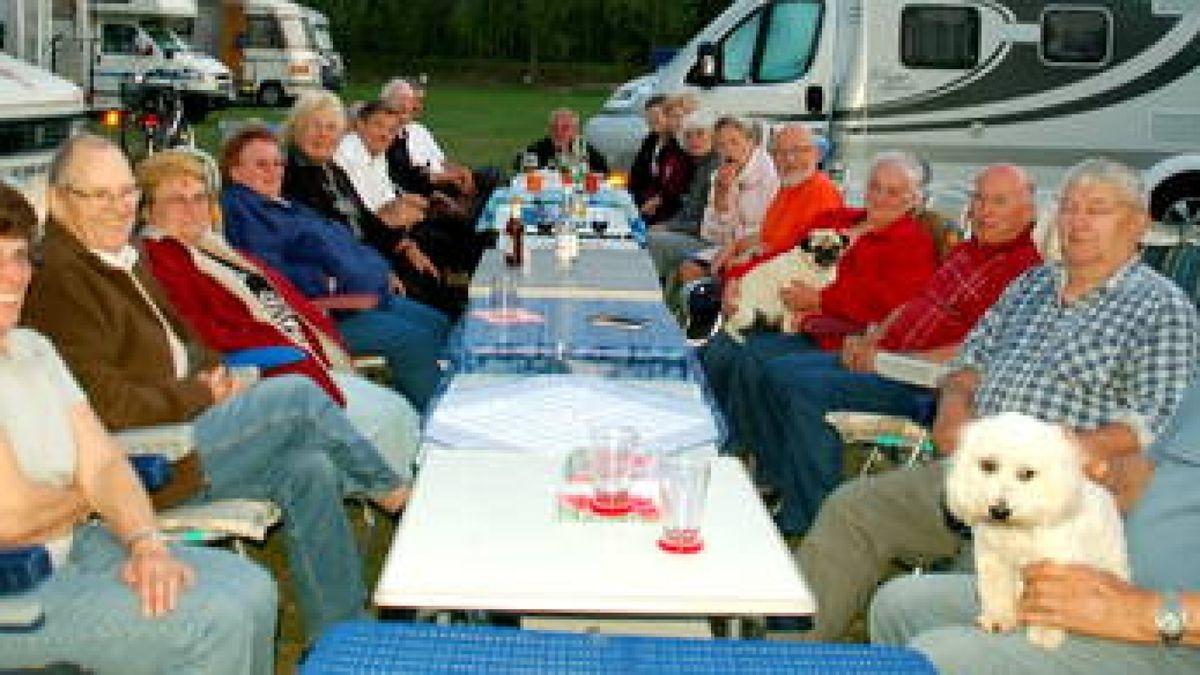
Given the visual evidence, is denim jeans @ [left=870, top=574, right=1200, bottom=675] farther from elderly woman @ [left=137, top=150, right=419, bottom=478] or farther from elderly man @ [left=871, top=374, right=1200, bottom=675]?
elderly woman @ [left=137, top=150, right=419, bottom=478]

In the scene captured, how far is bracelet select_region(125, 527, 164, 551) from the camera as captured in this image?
286cm

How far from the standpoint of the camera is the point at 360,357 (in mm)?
5371

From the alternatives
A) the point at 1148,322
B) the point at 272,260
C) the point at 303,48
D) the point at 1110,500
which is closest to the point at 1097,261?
the point at 1148,322

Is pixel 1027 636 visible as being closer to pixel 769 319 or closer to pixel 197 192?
pixel 197 192

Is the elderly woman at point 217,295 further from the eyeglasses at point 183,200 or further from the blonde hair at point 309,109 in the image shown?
the blonde hair at point 309,109

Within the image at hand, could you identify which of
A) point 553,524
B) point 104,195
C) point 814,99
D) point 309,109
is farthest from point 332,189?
point 814,99

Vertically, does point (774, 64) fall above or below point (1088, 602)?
above

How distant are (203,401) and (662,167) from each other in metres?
6.30

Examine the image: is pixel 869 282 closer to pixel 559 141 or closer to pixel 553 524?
pixel 553 524

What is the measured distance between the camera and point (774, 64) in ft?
39.3

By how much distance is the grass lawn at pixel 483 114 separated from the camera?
71.8 ft

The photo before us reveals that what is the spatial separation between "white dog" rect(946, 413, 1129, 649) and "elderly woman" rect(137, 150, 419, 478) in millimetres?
2010

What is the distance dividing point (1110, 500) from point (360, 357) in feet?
10.5

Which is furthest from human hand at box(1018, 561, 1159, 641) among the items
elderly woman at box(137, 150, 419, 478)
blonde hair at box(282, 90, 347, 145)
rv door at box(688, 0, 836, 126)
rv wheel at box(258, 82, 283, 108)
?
rv wheel at box(258, 82, 283, 108)
